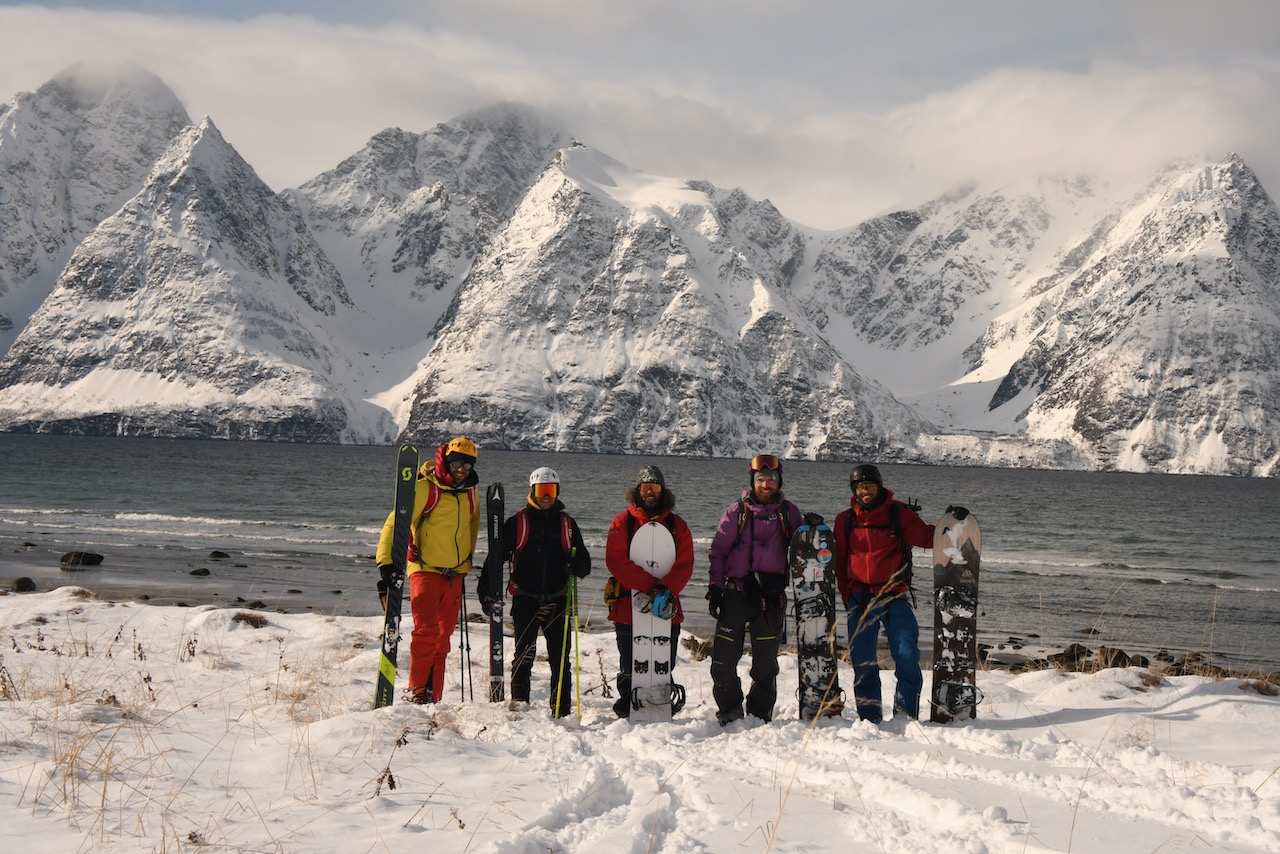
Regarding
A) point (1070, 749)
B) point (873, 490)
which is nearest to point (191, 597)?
point (873, 490)

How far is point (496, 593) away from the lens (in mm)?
9422

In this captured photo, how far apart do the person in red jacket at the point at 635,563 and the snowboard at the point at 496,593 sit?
120 cm

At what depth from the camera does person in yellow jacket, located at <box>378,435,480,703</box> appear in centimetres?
928

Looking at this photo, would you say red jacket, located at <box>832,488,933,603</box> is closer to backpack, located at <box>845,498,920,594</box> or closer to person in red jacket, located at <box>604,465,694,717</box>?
backpack, located at <box>845,498,920,594</box>

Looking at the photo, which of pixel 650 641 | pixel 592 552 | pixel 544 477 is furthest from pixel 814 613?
pixel 592 552

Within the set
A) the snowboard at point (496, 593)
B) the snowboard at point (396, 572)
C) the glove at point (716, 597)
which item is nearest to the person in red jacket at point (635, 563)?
the glove at point (716, 597)

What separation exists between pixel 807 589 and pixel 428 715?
3.71 m

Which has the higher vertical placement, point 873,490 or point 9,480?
point 873,490

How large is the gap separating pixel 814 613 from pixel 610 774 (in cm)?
323

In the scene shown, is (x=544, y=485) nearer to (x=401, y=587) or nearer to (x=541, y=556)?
(x=541, y=556)

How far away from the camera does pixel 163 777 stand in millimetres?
5648

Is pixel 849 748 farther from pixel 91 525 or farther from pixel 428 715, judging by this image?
pixel 91 525

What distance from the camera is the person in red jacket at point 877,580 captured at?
8.80 meters

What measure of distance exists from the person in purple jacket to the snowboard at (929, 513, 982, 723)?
154 cm
